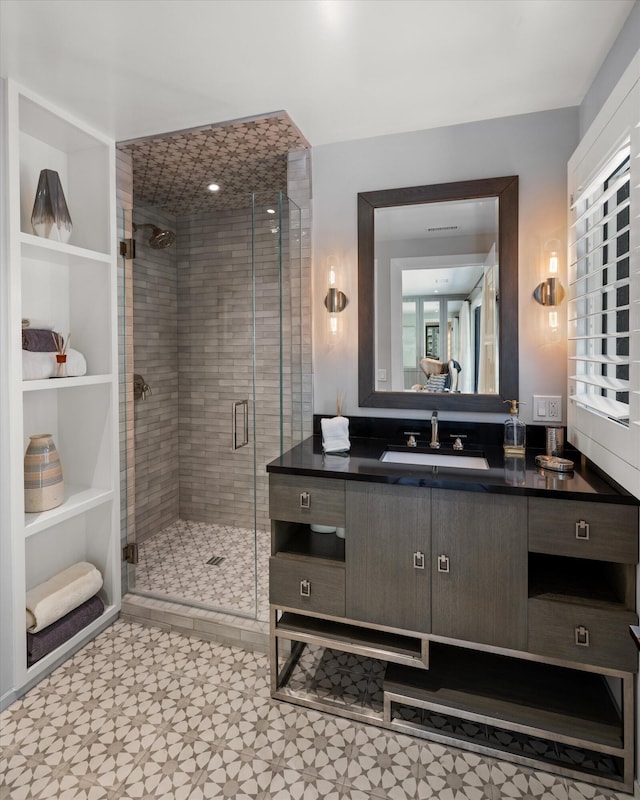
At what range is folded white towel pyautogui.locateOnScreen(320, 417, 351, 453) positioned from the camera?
203 cm

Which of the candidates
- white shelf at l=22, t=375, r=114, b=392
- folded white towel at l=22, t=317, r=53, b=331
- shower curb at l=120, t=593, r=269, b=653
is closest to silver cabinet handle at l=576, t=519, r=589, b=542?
shower curb at l=120, t=593, r=269, b=653

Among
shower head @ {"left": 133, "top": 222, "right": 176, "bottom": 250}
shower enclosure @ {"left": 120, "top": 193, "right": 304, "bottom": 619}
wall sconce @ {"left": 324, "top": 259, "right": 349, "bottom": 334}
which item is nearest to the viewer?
wall sconce @ {"left": 324, "top": 259, "right": 349, "bottom": 334}

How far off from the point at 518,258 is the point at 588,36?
2.59ft

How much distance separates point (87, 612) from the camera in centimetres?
226

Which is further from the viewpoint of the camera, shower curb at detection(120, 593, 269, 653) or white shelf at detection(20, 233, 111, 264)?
shower curb at detection(120, 593, 269, 653)

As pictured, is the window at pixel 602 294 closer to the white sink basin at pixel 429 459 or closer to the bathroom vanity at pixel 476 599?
the bathroom vanity at pixel 476 599

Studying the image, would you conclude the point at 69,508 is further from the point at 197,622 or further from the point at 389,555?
the point at 389,555

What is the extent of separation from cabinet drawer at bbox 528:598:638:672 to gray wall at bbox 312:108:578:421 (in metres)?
0.88

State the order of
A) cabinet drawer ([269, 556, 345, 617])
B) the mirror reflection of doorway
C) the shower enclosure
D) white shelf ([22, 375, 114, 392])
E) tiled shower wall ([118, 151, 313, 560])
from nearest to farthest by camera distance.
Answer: cabinet drawer ([269, 556, 345, 617]) < white shelf ([22, 375, 114, 392]) < the mirror reflection of doorway < the shower enclosure < tiled shower wall ([118, 151, 313, 560])

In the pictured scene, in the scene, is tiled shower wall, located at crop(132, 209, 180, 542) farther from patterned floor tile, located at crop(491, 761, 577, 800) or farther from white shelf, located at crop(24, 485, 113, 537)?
patterned floor tile, located at crop(491, 761, 577, 800)

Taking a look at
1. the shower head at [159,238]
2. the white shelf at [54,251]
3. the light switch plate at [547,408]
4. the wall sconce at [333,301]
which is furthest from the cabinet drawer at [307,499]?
the shower head at [159,238]

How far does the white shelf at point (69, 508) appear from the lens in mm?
1980

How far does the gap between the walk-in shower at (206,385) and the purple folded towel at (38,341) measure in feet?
1.40

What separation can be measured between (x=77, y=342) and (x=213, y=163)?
1.21 m
